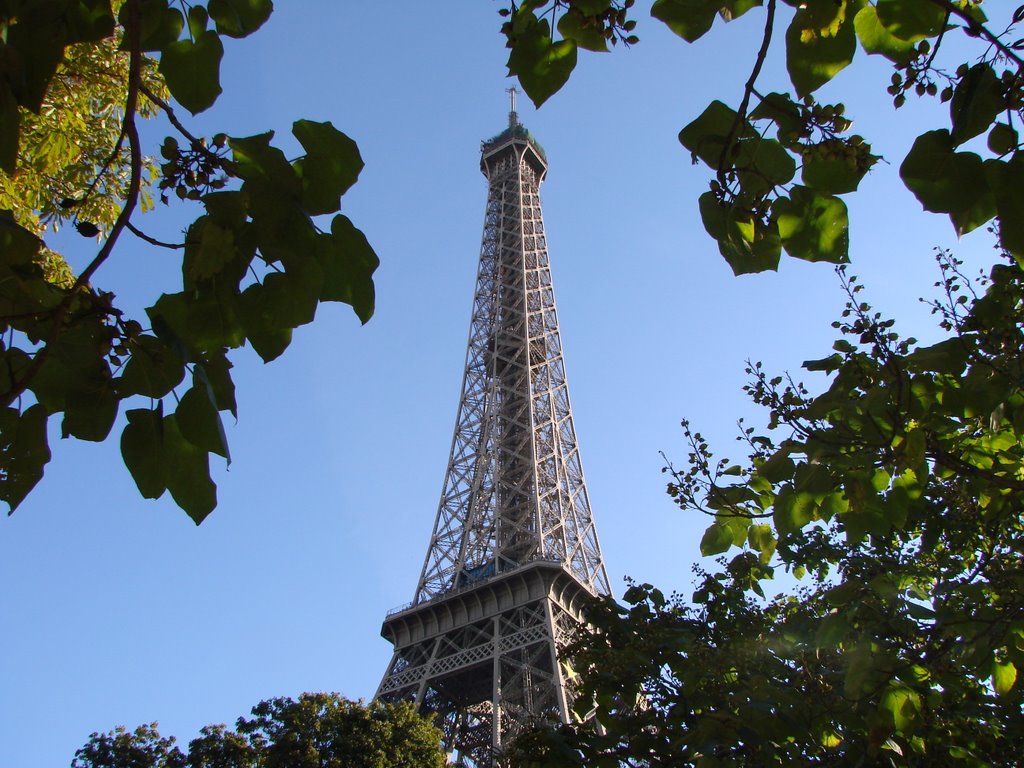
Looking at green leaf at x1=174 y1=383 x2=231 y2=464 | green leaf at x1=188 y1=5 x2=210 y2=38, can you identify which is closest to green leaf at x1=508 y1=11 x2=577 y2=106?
green leaf at x1=188 y1=5 x2=210 y2=38

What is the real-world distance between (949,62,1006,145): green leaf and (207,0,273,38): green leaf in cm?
152

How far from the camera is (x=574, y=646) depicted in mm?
6883

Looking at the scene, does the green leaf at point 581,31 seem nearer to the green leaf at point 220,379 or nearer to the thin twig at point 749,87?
the thin twig at point 749,87

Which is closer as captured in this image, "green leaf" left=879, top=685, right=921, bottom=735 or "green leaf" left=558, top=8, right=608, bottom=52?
"green leaf" left=558, top=8, right=608, bottom=52

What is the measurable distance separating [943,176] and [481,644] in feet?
113

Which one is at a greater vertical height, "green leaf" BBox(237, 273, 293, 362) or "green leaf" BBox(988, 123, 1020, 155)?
"green leaf" BBox(988, 123, 1020, 155)

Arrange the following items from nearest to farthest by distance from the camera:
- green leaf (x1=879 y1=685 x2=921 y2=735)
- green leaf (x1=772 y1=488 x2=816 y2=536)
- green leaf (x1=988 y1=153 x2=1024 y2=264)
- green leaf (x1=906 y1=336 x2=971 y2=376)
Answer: green leaf (x1=988 y1=153 x2=1024 y2=264) → green leaf (x1=906 y1=336 x2=971 y2=376) → green leaf (x1=772 y1=488 x2=816 y2=536) → green leaf (x1=879 y1=685 x2=921 y2=735)

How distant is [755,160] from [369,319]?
994 mm

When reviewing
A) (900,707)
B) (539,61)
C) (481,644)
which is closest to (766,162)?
(539,61)

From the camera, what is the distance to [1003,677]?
4270 millimetres

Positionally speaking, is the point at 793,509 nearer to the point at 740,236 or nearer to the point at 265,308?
the point at 740,236

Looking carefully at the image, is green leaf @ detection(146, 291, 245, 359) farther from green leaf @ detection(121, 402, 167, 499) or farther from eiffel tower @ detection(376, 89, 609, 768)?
eiffel tower @ detection(376, 89, 609, 768)

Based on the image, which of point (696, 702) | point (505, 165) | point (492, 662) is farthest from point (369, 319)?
point (505, 165)

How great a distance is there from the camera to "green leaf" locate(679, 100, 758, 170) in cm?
206
